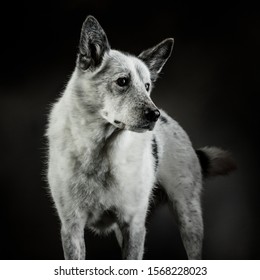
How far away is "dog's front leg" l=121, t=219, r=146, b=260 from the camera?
2406 mm

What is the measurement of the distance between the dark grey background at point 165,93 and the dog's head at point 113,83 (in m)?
0.22

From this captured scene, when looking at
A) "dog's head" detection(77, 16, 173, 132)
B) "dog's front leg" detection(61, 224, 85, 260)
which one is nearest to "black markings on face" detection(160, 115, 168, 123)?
"dog's head" detection(77, 16, 173, 132)

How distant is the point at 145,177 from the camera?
2475 millimetres

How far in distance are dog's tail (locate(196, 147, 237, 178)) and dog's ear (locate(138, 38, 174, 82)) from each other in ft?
1.83

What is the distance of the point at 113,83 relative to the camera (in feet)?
7.43

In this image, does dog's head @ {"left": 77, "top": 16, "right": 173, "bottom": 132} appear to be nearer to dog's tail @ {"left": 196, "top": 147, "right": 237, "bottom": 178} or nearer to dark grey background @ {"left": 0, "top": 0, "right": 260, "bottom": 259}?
dark grey background @ {"left": 0, "top": 0, "right": 260, "bottom": 259}

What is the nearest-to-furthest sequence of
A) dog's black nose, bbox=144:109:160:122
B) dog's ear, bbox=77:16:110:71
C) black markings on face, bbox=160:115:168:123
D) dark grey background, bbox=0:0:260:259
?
1. dog's black nose, bbox=144:109:160:122
2. dog's ear, bbox=77:16:110:71
3. dark grey background, bbox=0:0:260:259
4. black markings on face, bbox=160:115:168:123

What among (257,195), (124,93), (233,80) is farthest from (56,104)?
(257,195)

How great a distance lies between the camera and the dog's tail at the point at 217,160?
8.71 feet

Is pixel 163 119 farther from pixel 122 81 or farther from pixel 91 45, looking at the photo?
pixel 91 45

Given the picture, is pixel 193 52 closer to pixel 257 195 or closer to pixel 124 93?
pixel 124 93

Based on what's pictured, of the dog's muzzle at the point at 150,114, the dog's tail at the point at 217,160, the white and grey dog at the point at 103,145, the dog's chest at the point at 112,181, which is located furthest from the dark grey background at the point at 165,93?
the dog's muzzle at the point at 150,114

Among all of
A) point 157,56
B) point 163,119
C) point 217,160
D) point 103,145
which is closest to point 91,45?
point 157,56

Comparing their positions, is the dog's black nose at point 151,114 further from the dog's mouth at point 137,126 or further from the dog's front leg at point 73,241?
the dog's front leg at point 73,241
